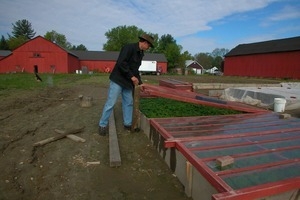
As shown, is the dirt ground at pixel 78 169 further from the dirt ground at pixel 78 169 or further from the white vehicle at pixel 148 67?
the white vehicle at pixel 148 67

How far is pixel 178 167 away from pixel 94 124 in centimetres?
303

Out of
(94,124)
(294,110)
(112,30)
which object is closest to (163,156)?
(94,124)

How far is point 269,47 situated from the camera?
38281mm

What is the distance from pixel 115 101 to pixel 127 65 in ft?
2.52

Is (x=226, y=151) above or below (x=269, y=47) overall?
below

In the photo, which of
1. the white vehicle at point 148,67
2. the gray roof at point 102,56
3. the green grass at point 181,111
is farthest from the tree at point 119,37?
the green grass at point 181,111

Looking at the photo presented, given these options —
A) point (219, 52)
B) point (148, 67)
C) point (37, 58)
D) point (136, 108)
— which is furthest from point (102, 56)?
point (219, 52)

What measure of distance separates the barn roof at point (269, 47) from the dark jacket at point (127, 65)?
3432 cm

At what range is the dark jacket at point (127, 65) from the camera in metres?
4.74

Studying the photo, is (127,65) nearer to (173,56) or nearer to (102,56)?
(102,56)

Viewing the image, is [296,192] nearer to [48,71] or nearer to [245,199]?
[245,199]

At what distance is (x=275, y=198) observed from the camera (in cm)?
223

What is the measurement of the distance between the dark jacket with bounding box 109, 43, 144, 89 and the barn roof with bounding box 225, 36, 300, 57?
113ft

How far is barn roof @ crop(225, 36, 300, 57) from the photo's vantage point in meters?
34.3
